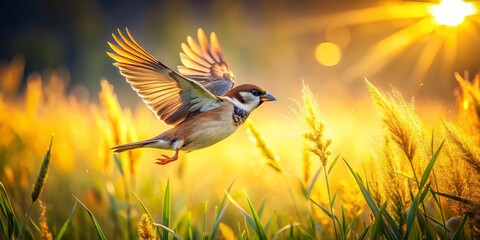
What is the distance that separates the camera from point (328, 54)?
26125mm

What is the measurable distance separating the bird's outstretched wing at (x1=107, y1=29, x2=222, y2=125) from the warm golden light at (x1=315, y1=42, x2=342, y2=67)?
21.5 m

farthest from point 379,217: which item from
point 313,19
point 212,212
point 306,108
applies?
point 313,19

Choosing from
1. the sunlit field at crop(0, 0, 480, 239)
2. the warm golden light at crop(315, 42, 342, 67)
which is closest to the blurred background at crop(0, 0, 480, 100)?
the warm golden light at crop(315, 42, 342, 67)

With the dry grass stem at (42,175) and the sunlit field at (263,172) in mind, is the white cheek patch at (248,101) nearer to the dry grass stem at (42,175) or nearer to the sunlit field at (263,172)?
the sunlit field at (263,172)

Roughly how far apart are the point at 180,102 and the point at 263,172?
0.91 metres

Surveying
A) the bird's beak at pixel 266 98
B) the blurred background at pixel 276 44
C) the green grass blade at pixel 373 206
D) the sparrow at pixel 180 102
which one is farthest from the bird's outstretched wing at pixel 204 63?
the blurred background at pixel 276 44

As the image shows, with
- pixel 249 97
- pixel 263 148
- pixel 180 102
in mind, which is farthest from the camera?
pixel 180 102

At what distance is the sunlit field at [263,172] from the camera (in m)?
2.07

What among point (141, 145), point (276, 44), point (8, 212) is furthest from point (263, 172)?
point (276, 44)

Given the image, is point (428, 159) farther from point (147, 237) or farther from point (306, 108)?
point (147, 237)

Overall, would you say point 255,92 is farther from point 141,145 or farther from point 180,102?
point 141,145

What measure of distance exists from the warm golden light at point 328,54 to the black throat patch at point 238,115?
2166cm

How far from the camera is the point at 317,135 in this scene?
211cm

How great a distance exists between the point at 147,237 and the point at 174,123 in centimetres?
126
